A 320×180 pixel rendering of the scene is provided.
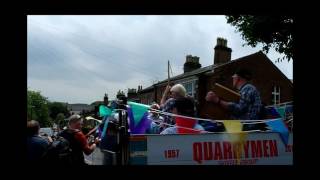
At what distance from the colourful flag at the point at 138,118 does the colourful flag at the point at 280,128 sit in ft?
3.79

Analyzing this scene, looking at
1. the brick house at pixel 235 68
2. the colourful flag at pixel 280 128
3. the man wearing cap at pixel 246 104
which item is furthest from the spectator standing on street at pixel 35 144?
the brick house at pixel 235 68

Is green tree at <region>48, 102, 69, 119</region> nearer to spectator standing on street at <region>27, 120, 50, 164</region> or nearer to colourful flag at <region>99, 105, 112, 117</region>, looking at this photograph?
colourful flag at <region>99, 105, 112, 117</region>

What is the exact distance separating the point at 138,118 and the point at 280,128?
1.33 meters

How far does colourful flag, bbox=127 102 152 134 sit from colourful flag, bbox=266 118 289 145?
45.5 inches

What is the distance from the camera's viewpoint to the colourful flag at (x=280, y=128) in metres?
4.40

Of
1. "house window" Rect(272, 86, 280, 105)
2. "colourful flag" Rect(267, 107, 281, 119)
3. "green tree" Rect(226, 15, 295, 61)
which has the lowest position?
"colourful flag" Rect(267, 107, 281, 119)

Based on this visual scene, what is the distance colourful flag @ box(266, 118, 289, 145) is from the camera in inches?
173

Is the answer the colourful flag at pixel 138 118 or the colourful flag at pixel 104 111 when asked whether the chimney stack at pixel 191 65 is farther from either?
the colourful flag at pixel 138 118

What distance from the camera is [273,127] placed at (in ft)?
14.8

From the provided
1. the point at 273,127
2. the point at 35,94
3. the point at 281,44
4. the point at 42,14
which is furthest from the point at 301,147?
the point at 35,94

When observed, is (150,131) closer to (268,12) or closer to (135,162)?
(135,162)

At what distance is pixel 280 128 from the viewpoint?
4.47 m

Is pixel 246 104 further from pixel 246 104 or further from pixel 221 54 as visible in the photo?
pixel 221 54

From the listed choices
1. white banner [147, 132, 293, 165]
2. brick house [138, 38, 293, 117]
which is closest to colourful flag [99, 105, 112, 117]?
white banner [147, 132, 293, 165]
